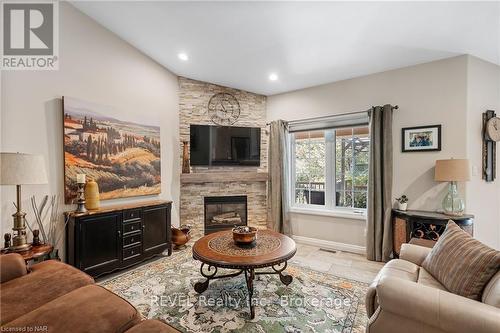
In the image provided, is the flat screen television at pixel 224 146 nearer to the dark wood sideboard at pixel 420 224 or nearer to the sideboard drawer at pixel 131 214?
the sideboard drawer at pixel 131 214

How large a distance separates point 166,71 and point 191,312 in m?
3.51

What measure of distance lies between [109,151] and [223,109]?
6.77 ft

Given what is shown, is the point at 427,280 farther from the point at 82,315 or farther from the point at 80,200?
the point at 80,200

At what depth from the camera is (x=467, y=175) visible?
2.74 m

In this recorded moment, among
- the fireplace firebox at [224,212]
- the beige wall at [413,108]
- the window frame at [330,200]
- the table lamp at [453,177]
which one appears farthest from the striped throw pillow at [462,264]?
the fireplace firebox at [224,212]

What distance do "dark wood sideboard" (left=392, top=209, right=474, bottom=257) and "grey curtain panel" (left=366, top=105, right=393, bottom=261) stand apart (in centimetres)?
11

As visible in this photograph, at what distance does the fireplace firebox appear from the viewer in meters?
4.34

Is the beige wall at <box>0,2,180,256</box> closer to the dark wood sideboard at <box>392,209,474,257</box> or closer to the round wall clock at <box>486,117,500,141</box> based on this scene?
the dark wood sideboard at <box>392,209,474,257</box>

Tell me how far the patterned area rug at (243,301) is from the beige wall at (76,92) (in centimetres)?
127

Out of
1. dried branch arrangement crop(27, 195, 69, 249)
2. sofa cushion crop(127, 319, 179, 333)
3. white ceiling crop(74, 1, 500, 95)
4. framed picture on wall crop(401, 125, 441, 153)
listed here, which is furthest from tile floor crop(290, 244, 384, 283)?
dried branch arrangement crop(27, 195, 69, 249)

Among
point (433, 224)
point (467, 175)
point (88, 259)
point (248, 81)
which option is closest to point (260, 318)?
point (88, 259)

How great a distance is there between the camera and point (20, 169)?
196 cm

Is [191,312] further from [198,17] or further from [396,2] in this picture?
[396,2]

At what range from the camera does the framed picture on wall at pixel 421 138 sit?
10.3 feet
